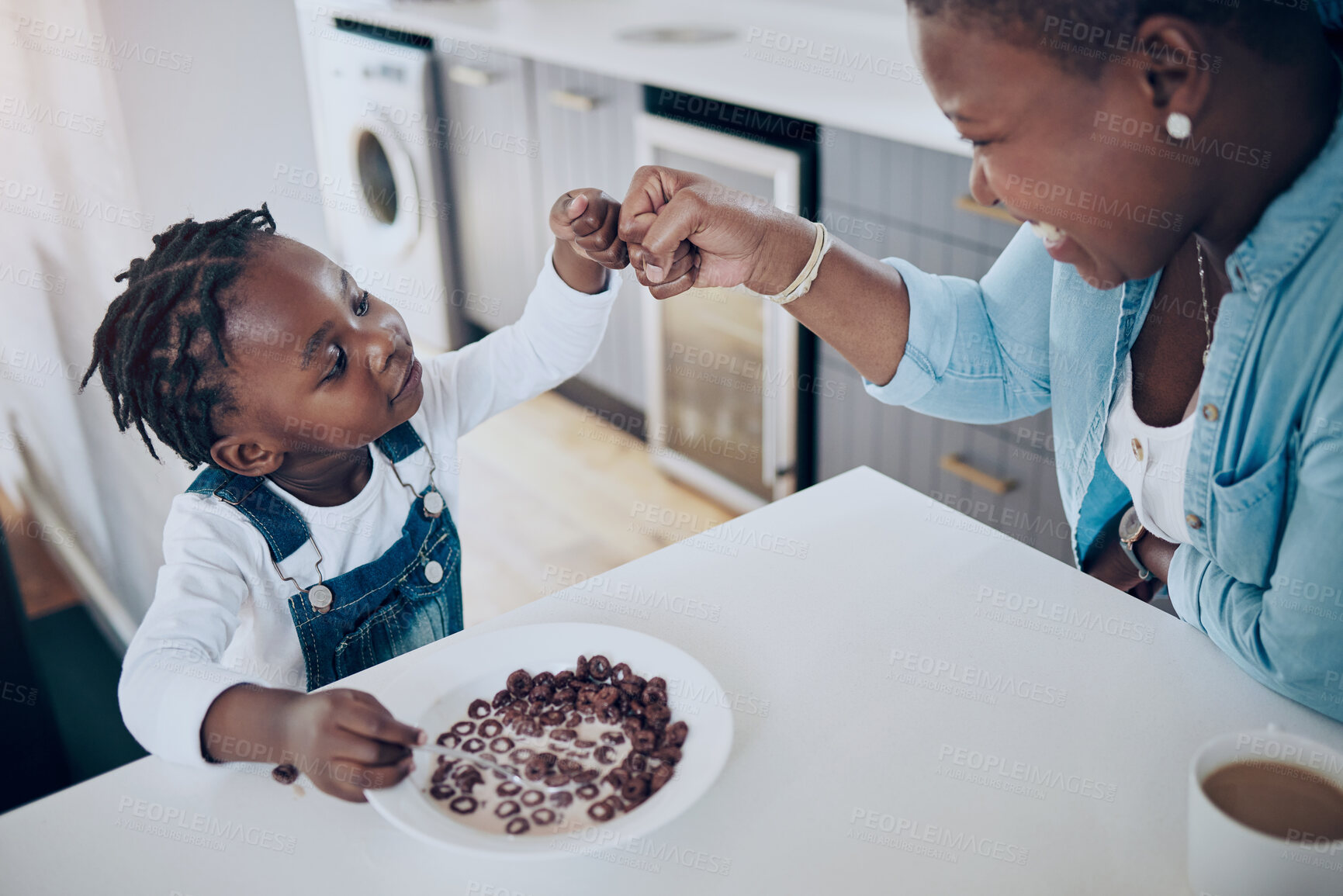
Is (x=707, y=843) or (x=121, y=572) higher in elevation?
(x=707, y=843)

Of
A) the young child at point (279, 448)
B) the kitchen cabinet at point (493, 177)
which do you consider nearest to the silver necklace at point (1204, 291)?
the young child at point (279, 448)

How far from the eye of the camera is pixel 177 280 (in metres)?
0.96

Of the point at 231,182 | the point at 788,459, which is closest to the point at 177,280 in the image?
the point at 231,182

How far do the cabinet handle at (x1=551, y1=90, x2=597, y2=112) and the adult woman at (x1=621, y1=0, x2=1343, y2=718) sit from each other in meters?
1.59

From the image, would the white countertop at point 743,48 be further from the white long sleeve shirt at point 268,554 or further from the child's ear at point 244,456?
the child's ear at point 244,456

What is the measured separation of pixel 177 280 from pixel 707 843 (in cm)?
66

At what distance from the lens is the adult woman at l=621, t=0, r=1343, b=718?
73cm

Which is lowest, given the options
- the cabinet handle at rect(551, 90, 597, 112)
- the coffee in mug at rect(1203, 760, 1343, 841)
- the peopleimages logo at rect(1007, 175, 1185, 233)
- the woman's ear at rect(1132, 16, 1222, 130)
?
the coffee in mug at rect(1203, 760, 1343, 841)

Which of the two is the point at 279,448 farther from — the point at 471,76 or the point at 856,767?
the point at 471,76

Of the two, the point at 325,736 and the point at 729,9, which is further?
the point at 729,9

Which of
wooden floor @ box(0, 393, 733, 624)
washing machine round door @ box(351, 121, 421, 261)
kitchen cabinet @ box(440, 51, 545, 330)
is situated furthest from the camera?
washing machine round door @ box(351, 121, 421, 261)

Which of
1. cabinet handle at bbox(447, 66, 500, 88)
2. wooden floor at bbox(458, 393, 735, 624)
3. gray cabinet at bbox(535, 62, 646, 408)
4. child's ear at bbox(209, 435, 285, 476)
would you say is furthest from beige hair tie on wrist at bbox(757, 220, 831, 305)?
cabinet handle at bbox(447, 66, 500, 88)

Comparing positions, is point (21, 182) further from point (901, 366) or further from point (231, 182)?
point (901, 366)

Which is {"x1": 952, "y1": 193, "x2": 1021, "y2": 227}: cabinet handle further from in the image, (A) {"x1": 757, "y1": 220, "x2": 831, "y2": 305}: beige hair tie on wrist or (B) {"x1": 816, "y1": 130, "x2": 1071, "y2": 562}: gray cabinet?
(A) {"x1": 757, "y1": 220, "x2": 831, "y2": 305}: beige hair tie on wrist
